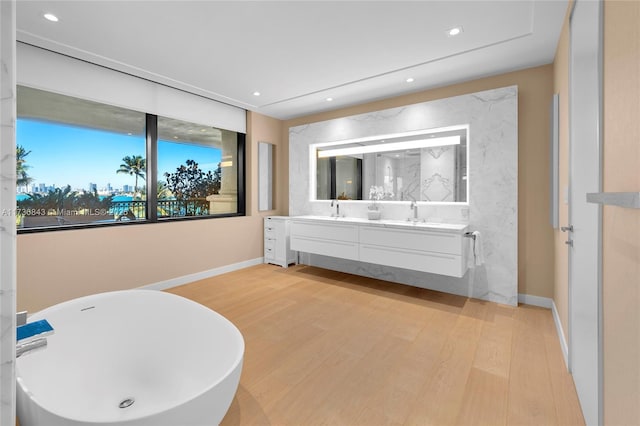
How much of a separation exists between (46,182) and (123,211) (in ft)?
2.58

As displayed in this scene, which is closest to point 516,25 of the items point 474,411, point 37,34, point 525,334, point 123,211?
point 525,334

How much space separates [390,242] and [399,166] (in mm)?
1171

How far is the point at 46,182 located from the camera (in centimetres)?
314

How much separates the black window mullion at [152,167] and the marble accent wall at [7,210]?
151 inches

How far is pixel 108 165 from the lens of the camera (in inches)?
141

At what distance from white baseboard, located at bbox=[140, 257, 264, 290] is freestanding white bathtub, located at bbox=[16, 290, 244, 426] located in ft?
5.32

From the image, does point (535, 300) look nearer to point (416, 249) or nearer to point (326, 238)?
point (416, 249)

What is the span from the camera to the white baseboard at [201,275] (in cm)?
386

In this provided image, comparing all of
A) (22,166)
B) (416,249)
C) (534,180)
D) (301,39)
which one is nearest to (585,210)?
(534,180)

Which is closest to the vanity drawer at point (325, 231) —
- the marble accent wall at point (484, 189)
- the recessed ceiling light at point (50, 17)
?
the marble accent wall at point (484, 189)

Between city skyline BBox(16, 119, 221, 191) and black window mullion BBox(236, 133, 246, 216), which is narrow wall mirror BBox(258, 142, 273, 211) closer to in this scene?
black window mullion BBox(236, 133, 246, 216)

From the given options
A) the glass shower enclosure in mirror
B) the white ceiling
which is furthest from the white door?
the glass shower enclosure in mirror

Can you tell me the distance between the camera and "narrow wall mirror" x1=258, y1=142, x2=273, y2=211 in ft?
17.5

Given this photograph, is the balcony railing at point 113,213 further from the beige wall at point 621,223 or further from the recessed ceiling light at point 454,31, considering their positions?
the beige wall at point 621,223
